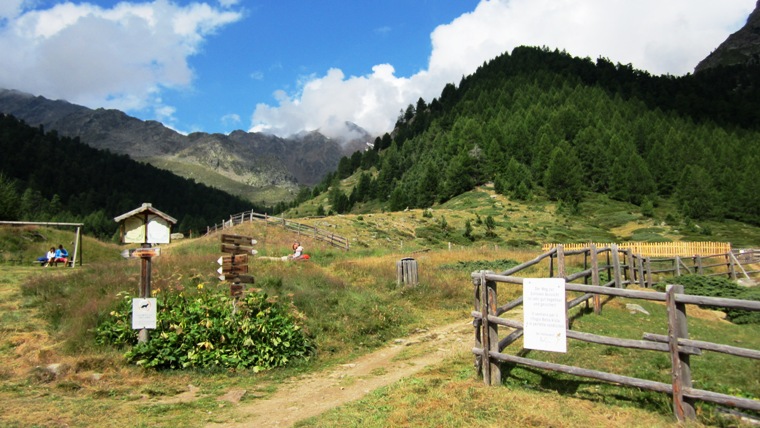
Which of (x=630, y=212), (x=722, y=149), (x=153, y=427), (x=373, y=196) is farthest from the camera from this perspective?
(x=373, y=196)

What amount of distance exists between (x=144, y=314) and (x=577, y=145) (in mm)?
109955

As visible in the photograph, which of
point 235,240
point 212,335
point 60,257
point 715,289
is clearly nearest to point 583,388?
point 212,335

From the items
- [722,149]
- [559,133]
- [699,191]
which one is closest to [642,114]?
[722,149]

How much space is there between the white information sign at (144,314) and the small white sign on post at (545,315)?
7813mm

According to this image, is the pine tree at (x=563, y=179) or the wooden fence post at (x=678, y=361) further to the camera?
the pine tree at (x=563, y=179)

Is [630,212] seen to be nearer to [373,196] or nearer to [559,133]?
[559,133]

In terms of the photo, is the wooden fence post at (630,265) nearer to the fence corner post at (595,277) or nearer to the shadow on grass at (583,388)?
the fence corner post at (595,277)

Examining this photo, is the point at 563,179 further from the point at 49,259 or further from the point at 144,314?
the point at 144,314

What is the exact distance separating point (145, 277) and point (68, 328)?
2.80m

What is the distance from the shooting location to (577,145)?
105625 mm

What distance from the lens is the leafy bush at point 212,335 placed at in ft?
32.7

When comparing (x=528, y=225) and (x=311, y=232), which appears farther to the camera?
(x=528, y=225)

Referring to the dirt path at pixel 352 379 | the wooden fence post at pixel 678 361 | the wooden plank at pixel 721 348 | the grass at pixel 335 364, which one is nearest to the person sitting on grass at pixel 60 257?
the grass at pixel 335 364

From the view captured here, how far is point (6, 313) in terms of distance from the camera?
41.0ft
